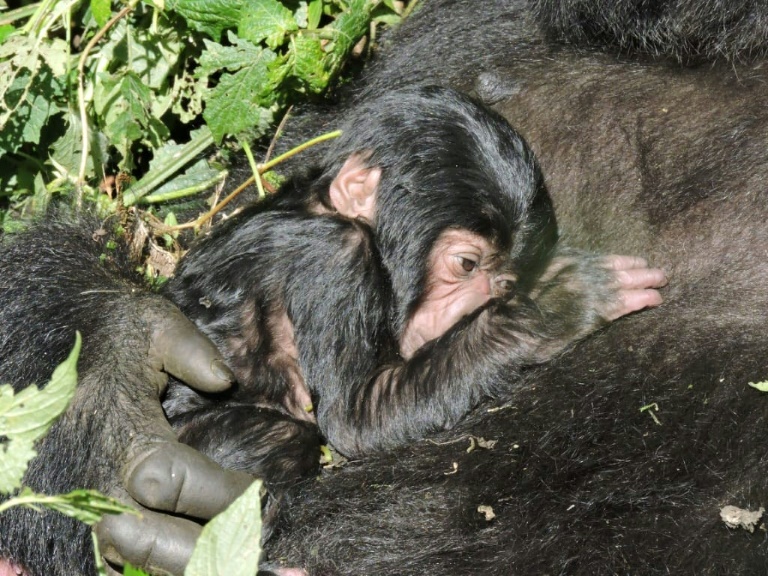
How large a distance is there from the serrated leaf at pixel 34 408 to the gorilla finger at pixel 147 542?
671 millimetres

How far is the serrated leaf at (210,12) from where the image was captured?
12.2 feet

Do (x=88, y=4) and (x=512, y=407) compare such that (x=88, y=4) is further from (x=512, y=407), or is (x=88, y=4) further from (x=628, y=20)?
(x=512, y=407)

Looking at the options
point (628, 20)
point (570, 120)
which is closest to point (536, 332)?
point (570, 120)

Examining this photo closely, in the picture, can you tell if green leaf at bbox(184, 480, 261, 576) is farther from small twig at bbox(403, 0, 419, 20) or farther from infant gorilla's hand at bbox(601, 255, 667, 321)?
small twig at bbox(403, 0, 419, 20)

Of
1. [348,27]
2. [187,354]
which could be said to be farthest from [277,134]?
[187,354]

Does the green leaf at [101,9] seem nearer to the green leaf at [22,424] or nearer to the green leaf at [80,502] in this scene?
the green leaf at [22,424]

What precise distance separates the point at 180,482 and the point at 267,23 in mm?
1752

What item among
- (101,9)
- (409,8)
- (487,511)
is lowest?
(487,511)

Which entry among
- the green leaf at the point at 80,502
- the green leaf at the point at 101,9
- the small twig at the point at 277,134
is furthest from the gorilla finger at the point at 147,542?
the green leaf at the point at 101,9

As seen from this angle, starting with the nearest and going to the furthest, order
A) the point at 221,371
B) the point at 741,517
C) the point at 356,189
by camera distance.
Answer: the point at 741,517 → the point at 221,371 → the point at 356,189

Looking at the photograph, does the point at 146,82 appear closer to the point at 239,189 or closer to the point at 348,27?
the point at 239,189

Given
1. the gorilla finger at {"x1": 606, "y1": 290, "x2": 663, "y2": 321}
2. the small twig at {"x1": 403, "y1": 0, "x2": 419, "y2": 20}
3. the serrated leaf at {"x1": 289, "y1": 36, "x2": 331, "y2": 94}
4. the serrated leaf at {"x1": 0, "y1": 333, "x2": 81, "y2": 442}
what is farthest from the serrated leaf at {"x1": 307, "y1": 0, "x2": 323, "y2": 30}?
the serrated leaf at {"x1": 0, "y1": 333, "x2": 81, "y2": 442}

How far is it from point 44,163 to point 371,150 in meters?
1.41

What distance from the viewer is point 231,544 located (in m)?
1.92
